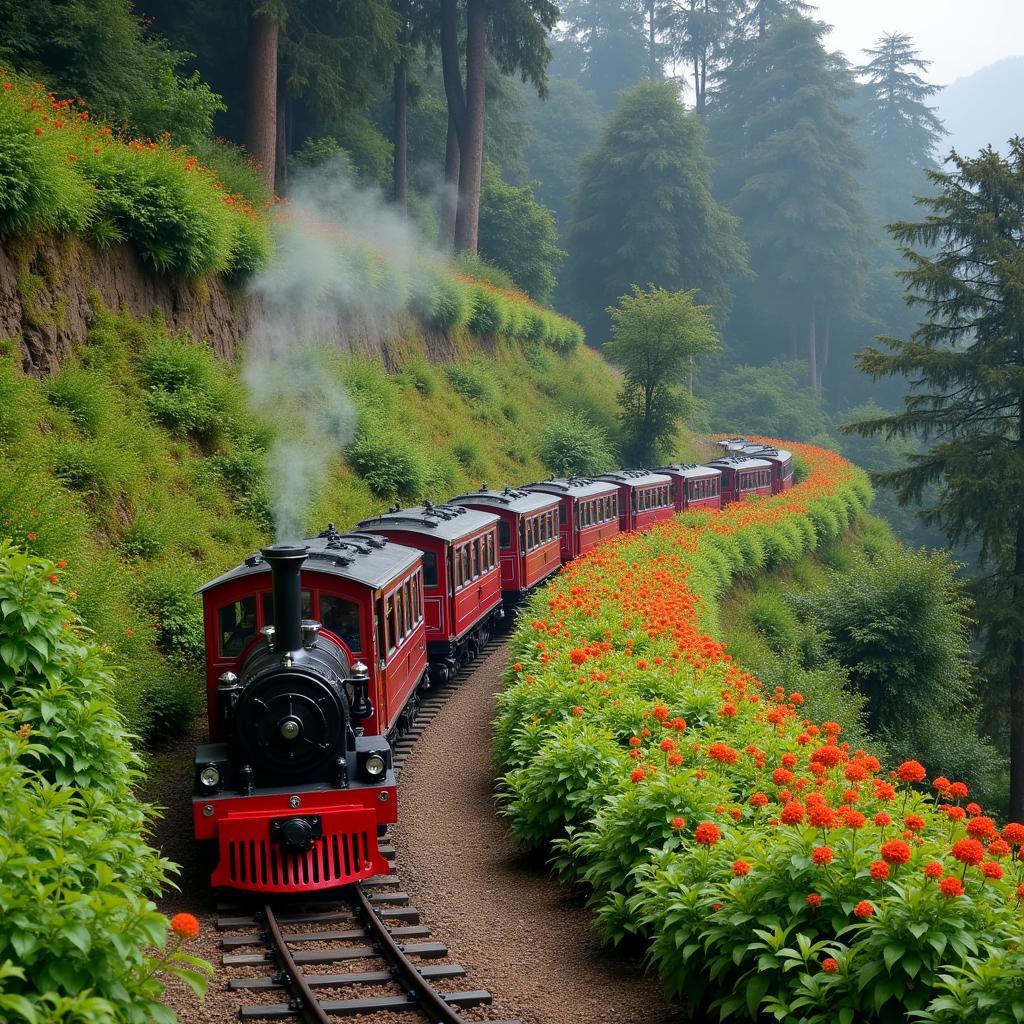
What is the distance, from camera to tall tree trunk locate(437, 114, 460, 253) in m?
46.5

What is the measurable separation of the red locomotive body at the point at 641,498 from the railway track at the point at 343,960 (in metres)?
21.6

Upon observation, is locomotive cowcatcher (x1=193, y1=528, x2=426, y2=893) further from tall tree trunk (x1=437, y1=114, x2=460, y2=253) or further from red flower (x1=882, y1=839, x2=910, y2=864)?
tall tree trunk (x1=437, y1=114, x2=460, y2=253)

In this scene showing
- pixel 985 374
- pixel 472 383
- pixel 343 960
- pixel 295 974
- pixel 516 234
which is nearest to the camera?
pixel 295 974

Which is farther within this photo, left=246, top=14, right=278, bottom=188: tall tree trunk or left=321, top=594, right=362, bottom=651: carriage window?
left=246, top=14, right=278, bottom=188: tall tree trunk

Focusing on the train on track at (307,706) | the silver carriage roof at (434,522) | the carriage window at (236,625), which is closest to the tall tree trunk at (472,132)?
the silver carriage roof at (434,522)

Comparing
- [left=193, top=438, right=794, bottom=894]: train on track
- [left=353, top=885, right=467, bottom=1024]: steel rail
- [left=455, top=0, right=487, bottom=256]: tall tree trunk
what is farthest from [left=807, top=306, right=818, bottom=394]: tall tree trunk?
[left=353, top=885, right=467, bottom=1024]: steel rail

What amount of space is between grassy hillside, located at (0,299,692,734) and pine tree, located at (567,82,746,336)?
35.3 m

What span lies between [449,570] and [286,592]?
7.45 meters

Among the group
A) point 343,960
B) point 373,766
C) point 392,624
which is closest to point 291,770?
point 373,766

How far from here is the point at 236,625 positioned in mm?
10641

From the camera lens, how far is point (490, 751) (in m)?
13.4

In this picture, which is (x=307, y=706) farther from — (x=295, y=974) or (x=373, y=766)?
(x=295, y=974)

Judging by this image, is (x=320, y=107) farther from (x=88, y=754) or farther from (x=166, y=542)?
(x=88, y=754)

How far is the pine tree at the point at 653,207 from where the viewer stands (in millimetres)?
61062
